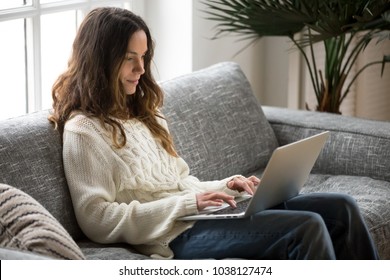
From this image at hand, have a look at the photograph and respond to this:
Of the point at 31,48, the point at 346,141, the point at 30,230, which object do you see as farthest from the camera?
the point at 346,141

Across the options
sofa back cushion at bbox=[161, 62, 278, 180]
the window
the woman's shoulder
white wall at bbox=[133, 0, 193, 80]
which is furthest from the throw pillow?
white wall at bbox=[133, 0, 193, 80]

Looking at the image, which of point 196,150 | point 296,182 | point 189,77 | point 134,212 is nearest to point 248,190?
point 296,182

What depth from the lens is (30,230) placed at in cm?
232

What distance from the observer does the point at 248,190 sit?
9.34 feet

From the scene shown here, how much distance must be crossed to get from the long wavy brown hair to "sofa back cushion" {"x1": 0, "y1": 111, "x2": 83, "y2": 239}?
0.24ft

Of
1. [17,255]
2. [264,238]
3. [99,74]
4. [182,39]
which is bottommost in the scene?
[264,238]

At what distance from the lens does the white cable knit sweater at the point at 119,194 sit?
8.89 ft

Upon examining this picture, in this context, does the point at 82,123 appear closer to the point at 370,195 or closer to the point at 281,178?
the point at 281,178

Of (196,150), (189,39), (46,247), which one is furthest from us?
(189,39)

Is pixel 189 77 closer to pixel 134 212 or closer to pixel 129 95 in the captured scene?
pixel 129 95

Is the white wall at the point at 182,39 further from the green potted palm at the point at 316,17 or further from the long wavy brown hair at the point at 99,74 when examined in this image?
the long wavy brown hair at the point at 99,74

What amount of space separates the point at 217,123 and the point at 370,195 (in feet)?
2.02

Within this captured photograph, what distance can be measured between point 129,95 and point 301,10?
1.06m

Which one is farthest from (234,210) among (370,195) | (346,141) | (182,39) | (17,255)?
(182,39)
